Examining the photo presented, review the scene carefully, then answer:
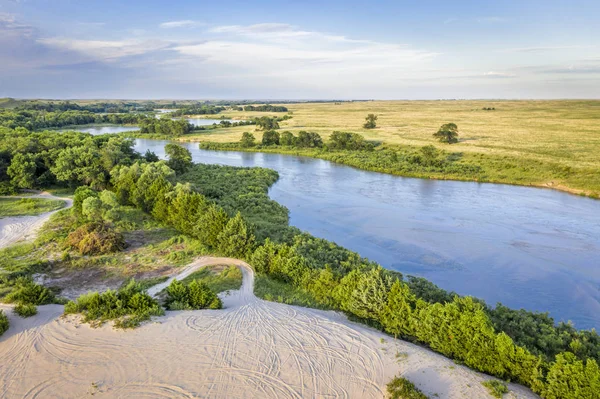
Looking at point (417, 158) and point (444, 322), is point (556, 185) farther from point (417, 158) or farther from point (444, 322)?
point (444, 322)

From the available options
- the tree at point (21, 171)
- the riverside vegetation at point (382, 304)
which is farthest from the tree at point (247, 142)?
the riverside vegetation at point (382, 304)

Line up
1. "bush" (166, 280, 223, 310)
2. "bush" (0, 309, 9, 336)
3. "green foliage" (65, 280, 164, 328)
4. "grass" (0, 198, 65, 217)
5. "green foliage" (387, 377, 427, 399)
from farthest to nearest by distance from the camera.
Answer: "grass" (0, 198, 65, 217) → "bush" (166, 280, 223, 310) → "green foliage" (65, 280, 164, 328) → "bush" (0, 309, 9, 336) → "green foliage" (387, 377, 427, 399)

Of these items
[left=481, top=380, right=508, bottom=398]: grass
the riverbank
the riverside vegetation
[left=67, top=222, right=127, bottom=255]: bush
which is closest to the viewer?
[left=481, top=380, right=508, bottom=398]: grass

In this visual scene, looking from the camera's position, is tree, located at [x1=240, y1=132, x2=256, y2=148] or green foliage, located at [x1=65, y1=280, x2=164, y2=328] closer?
green foliage, located at [x1=65, y1=280, x2=164, y2=328]

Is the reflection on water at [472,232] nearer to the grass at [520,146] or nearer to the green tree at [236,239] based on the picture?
the grass at [520,146]

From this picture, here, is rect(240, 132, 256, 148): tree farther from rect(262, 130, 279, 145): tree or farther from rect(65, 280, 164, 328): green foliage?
rect(65, 280, 164, 328): green foliage

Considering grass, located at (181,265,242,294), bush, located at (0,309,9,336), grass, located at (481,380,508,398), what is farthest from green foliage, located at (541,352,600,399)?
bush, located at (0,309,9,336)
